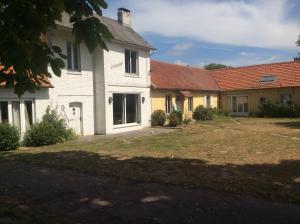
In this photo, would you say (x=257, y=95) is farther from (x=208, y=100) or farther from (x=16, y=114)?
(x=16, y=114)

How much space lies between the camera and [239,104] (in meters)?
37.2

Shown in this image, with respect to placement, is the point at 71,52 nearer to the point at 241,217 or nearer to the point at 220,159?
the point at 220,159

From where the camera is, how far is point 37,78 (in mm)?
4508

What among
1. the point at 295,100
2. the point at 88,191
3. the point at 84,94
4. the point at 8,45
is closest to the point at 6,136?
the point at 84,94

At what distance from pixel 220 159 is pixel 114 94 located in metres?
11.8

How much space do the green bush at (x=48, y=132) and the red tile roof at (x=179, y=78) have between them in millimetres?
9646

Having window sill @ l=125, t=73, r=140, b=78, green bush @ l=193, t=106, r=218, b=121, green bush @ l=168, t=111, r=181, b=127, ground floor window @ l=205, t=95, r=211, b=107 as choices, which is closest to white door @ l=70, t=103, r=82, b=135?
window sill @ l=125, t=73, r=140, b=78

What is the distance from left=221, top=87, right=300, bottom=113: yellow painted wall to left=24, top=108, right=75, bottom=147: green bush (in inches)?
916

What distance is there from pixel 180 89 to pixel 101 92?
976 cm

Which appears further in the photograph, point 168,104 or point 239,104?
point 239,104

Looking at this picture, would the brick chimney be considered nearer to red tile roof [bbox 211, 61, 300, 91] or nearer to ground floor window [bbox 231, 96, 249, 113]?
red tile roof [bbox 211, 61, 300, 91]

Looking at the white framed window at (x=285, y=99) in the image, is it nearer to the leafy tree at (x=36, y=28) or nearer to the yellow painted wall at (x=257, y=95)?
the yellow painted wall at (x=257, y=95)

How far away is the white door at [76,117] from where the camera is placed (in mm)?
19688

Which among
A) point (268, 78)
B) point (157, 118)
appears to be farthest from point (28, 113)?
point (268, 78)
